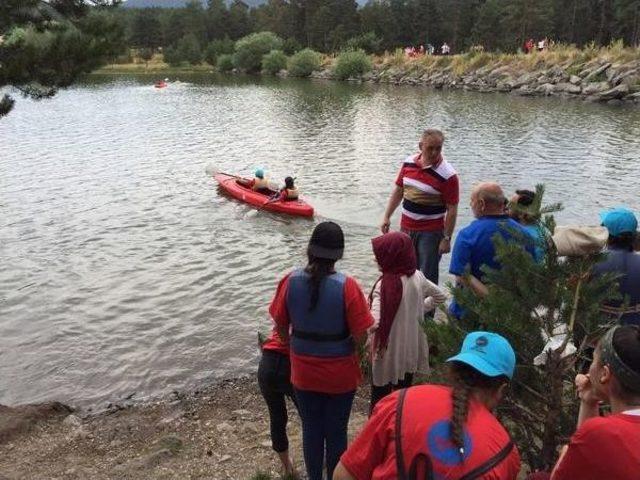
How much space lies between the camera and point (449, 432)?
2.17 m

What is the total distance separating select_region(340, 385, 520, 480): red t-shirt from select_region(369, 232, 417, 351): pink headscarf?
1.84 meters

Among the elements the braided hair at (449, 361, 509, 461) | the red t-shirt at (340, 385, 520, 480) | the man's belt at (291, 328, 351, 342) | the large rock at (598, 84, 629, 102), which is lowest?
the large rock at (598, 84, 629, 102)

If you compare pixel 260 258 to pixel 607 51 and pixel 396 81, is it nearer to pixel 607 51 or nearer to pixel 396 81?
pixel 607 51

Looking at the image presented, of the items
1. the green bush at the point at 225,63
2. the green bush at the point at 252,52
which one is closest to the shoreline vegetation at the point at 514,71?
the green bush at the point at 252,52

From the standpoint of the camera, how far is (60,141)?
26391 mm

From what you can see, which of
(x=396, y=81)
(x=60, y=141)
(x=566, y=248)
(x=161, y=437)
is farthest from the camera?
(x=396, y=81)

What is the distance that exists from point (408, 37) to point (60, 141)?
227 ft

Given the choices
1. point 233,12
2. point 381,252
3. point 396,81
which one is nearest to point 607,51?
→ point 396,81

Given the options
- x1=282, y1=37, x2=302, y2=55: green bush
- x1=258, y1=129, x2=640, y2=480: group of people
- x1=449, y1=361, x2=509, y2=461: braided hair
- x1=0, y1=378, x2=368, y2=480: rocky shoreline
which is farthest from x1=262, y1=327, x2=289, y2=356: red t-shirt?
x1=282, y1=37, x2=302, y2=55: green bush

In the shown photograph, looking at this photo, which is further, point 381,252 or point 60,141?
point 60,141

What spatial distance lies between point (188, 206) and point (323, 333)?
13.0 meters

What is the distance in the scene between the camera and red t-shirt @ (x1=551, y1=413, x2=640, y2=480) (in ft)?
6.80

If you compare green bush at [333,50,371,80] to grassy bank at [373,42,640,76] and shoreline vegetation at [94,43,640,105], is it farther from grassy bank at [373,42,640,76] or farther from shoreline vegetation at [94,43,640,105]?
grassy bank at [373,42,640,76]

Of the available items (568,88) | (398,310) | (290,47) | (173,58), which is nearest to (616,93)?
(568,88)
